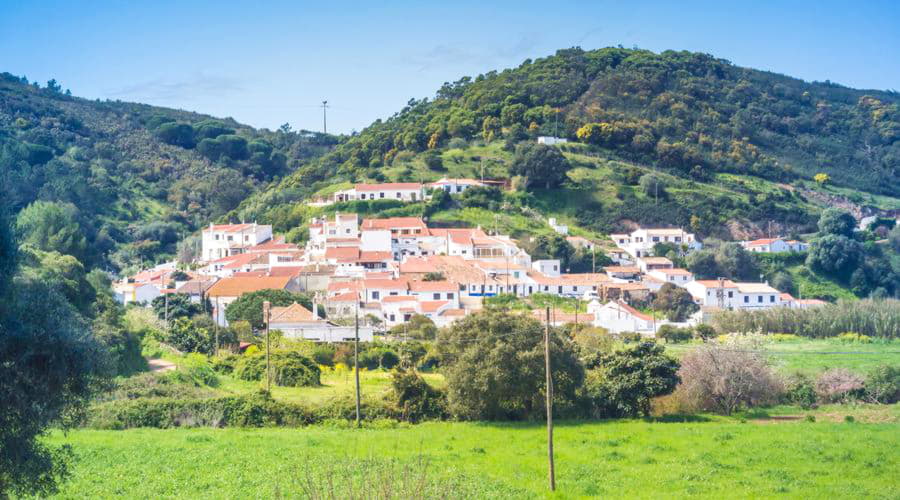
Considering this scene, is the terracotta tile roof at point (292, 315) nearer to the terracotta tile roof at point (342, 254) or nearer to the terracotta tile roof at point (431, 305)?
the terracotta tile roof at point (431, 305)

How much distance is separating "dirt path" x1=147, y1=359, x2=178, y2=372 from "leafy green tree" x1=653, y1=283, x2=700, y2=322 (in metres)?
32.4

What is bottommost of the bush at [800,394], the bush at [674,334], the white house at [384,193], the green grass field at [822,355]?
the bush at [800,394]

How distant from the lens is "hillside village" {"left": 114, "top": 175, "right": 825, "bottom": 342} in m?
48.5

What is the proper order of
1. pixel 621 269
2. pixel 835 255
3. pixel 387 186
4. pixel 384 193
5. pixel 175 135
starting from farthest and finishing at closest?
pixel 175 135, pixel 387 186, pixel 384 193, pixel 835 255, pixel 621 269

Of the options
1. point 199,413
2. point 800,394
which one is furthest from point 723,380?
point 199,413

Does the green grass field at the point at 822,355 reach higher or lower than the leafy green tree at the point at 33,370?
lower

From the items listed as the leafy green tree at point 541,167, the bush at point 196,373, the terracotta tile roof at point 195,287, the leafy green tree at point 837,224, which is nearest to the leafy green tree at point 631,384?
the bush at point 196,373

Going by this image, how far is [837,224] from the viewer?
75.8m

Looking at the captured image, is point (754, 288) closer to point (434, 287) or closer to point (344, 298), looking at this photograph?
point (434, 287)

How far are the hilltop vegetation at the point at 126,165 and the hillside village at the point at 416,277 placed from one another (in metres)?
8.91

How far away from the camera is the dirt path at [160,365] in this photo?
32094mm

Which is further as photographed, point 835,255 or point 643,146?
point 643,146

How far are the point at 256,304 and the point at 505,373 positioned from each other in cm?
2474

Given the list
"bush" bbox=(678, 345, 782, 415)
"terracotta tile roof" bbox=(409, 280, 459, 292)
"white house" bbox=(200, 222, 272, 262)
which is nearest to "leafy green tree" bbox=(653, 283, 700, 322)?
"terracotta tile roof" bbox=(409, 280, 459, 292)
